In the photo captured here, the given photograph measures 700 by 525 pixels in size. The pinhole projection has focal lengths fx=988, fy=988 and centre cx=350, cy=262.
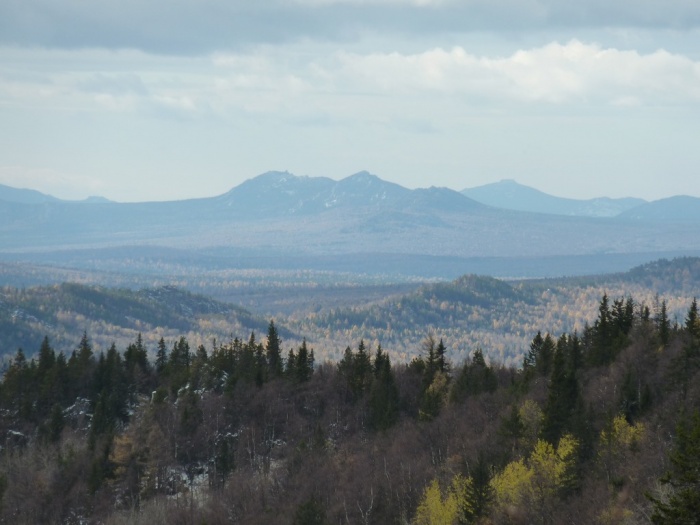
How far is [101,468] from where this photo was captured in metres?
84.9

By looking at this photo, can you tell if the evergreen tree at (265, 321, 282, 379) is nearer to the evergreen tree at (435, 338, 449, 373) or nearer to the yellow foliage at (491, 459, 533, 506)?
the evergreen tree at (435, 338, 449, 373)

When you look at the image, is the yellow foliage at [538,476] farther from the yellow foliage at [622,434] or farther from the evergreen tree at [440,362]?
the evergreen tree at [440,362]

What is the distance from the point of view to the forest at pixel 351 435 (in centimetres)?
6241

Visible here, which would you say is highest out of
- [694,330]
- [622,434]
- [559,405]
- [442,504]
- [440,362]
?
[694,330]

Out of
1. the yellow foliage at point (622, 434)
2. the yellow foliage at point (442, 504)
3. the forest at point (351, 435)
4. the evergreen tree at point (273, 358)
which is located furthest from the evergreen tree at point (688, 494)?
the evergreen tree at point (273, 358)

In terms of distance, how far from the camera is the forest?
62406 millimetres

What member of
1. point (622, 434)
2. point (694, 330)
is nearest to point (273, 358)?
point (694, 330)

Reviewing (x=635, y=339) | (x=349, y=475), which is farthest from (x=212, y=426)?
(x=635, y=339)

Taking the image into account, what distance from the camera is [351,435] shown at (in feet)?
297

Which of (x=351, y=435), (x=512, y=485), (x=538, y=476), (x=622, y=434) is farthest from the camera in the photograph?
(x=351, y=435)

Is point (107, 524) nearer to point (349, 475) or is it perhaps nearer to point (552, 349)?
point (349, 475)

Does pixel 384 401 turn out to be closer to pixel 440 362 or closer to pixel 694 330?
pixel 440 362

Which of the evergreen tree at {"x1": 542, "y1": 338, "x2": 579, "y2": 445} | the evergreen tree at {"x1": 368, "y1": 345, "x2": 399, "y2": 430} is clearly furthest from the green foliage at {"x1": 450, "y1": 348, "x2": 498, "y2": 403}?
the evergreen tree at {"x1": 542, "y1": 338, "x2": 579, "y2": 445}

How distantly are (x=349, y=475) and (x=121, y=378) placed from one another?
130 ft
